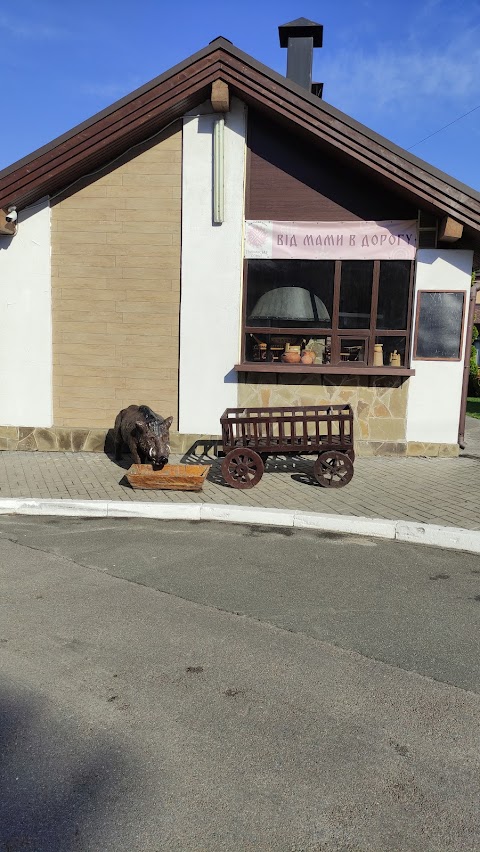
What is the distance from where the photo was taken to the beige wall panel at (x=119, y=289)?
9.48 metres

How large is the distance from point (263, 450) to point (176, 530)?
199 centimetres

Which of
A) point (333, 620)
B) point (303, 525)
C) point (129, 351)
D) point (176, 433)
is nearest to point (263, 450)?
point (303, 525)

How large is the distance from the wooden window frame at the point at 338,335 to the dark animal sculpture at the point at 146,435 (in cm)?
187

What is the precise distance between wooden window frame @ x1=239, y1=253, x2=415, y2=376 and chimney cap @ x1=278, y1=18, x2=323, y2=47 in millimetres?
7172

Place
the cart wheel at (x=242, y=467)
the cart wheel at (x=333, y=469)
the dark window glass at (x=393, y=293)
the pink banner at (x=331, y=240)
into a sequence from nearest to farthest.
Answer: the cart wheel at (x=242, y=467) < the cart wheel at (x=333, y=469) < the pink banner at (x=331, y=240) < the dark window glass at (x=393, y=293)

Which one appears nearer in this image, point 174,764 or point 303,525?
point 174,764

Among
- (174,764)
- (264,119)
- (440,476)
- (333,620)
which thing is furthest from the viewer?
(264,119)

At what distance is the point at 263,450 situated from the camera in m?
7.82

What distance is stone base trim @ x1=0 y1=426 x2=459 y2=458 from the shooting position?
9.60 metres

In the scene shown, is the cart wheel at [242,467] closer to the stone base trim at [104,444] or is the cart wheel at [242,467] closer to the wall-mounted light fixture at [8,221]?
the stone base trim at [104,444]

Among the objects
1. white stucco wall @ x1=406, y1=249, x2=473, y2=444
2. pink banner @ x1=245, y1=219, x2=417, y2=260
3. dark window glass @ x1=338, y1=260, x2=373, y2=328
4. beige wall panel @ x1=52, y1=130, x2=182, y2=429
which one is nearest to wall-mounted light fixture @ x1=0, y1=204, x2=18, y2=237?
beige wall panel @ x1=52, y1=130, x2=182, y2=429

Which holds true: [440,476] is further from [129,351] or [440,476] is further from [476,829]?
[476,829]

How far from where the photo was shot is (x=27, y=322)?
981 centimetres

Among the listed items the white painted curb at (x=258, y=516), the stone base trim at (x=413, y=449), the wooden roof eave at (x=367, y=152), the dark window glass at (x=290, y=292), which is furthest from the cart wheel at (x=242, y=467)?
the wooden roof eave at (x=367, y=152)
